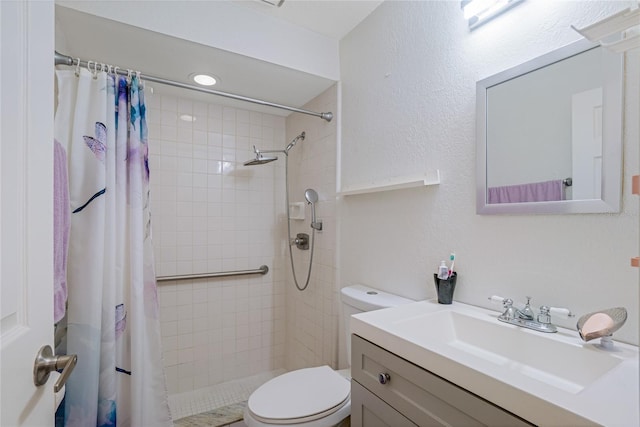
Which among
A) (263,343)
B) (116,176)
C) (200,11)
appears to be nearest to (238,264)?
(263,343)

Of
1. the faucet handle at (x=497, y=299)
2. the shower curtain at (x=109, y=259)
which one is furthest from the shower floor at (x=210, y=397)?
Result: the faucet handle at (x=497, y=299)

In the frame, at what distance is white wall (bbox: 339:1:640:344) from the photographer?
86cm

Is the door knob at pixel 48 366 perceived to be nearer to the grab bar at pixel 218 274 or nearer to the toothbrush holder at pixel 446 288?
the toothbrush holder at pixel 446 288

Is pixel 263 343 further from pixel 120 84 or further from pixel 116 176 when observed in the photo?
pixel 120 84

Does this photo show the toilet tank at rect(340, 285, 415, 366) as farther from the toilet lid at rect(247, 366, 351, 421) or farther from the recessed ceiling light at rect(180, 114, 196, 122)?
the recessed ceiling light at rect(180, 114, 196, 122)

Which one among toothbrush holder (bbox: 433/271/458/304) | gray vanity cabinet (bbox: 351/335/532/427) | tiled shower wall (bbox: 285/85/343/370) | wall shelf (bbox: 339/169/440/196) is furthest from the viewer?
tiled shower wall (bbox: 285/85/343/370)

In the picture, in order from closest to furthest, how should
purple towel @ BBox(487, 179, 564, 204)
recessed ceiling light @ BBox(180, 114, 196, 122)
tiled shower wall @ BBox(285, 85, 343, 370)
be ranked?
purple towel @ BBox(487, 179, 564, 204) < tiled shower wall @ BBox(285, 85, 343, 370) < recessed ceiling light @ BBox(180, 114, 196, 122)

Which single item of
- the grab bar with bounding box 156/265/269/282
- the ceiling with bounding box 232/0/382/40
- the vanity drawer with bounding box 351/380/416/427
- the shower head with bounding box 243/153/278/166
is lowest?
the vanity drawer with bounding box 351/380/416/427

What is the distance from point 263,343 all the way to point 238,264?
676mm

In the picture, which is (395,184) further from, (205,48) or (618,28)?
(205,48)

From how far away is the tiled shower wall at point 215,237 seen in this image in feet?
6.99

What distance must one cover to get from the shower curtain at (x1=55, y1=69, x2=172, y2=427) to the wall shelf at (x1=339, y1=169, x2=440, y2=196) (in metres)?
1.03

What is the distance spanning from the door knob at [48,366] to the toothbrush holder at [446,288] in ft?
3.74

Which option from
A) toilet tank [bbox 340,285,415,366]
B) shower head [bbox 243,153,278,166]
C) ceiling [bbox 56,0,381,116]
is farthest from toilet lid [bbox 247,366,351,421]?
ceiling [bbox 56,0,381,116]
